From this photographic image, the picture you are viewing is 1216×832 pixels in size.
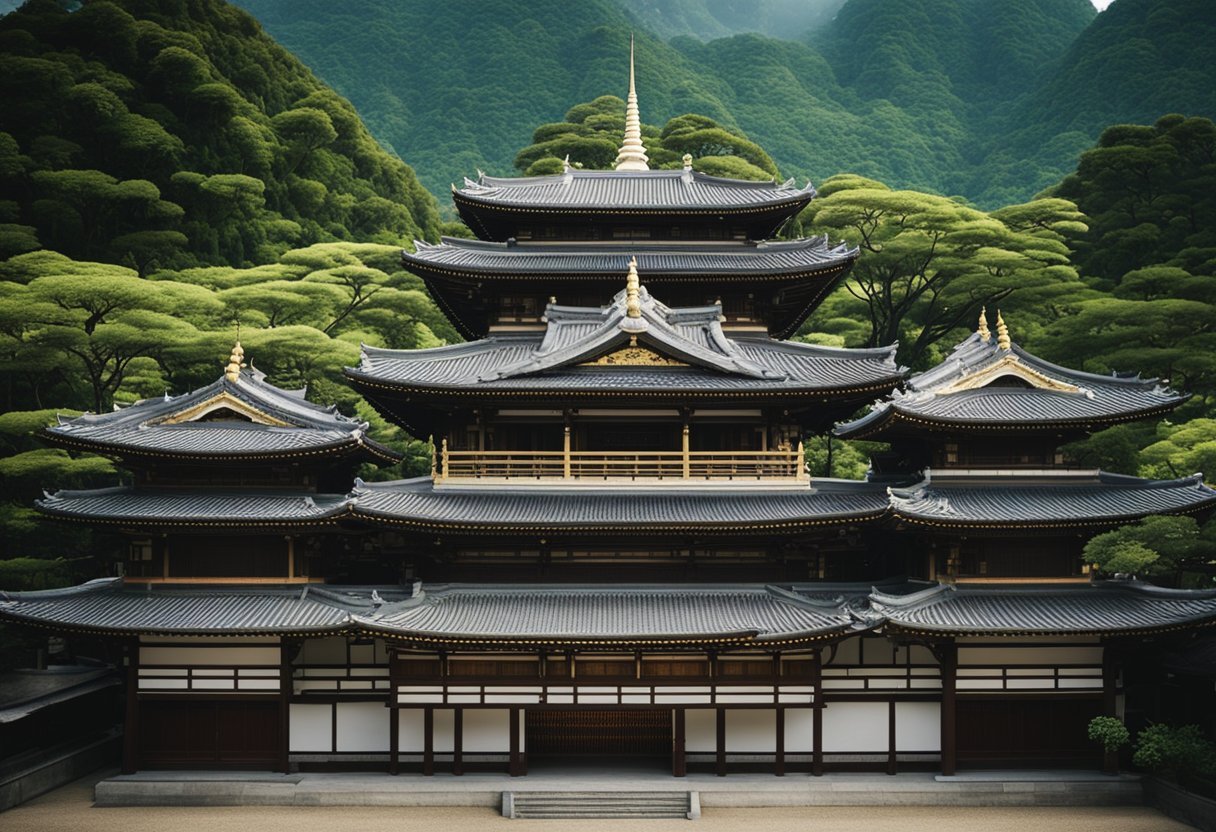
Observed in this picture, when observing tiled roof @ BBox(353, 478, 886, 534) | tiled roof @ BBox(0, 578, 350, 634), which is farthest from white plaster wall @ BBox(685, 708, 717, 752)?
tiled roof @ BBox(0, 578, 350, 634)

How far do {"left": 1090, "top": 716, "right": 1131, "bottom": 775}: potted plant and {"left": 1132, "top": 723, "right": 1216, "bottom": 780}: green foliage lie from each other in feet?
1.20

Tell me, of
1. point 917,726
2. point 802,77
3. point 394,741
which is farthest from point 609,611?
point 802,77

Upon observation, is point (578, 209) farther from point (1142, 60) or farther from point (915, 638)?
point (1142, 60)

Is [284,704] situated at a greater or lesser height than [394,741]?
greater

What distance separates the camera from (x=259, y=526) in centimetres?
A: 2206

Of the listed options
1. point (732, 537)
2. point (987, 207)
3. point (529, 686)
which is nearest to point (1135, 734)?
point (732, 537)

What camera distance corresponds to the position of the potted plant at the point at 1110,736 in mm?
21062

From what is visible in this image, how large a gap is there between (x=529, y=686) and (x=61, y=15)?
5227 cm

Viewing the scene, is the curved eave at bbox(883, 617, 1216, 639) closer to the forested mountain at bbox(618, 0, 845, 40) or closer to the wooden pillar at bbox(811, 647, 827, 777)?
the wooden pillar at bbox(811, 647, 827, 777)

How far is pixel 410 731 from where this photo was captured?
2230 centimetres

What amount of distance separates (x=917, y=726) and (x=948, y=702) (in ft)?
3.13

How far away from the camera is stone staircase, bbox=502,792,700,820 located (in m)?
20.4

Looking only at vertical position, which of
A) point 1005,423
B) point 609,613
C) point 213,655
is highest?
point 1005,423

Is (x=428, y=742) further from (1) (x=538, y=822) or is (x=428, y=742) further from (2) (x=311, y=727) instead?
(1) (x=538, y=822)
